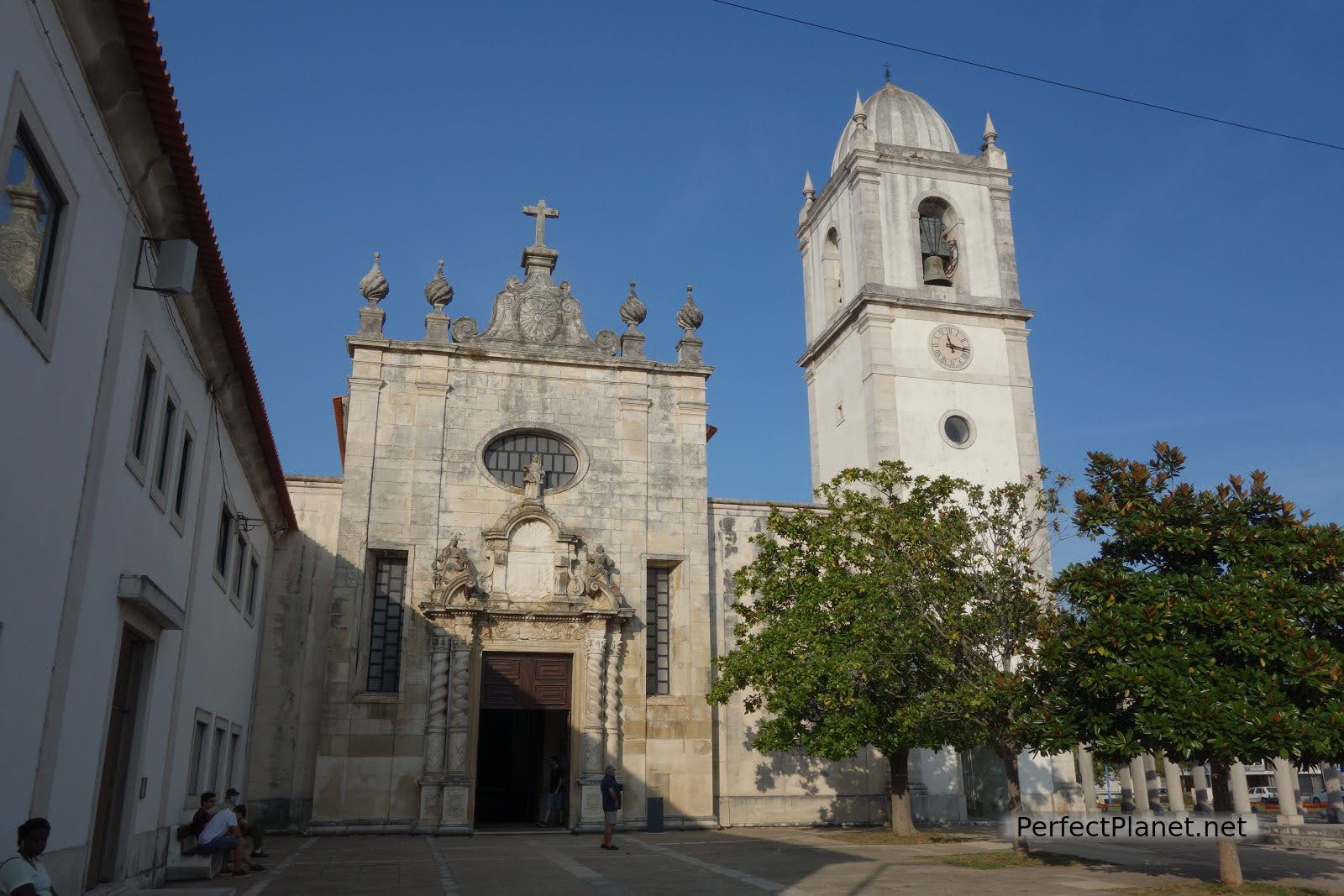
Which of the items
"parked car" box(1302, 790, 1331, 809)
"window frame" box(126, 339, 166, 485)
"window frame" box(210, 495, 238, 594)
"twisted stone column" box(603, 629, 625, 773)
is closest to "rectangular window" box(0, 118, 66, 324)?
"window frame" box(126, 339, 166, 485)

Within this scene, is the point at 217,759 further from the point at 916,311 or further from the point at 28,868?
the point at 916,311

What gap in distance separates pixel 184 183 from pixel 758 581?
13.4 metres

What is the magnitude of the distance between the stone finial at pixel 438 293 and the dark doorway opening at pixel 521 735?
8.22 meters

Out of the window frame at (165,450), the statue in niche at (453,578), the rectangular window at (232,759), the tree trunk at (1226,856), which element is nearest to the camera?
the window frame at (165,450)

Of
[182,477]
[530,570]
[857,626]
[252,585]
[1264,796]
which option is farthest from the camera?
[1264,796]

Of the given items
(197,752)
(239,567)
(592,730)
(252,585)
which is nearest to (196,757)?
(197,752)

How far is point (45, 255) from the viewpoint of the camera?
7859 millimetres

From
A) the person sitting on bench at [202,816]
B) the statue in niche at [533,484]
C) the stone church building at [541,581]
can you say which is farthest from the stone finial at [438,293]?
the person sitting on bench at [202,816]

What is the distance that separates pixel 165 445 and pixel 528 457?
1185 centimetres

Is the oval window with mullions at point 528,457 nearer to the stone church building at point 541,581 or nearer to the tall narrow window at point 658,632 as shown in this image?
the stone church building at point 541,581

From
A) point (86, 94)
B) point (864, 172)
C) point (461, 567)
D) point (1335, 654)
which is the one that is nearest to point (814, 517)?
point (461, 567)

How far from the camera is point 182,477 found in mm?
13164

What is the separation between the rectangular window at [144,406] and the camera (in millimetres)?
10656

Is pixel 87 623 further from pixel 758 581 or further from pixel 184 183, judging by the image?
pixel 758 581
